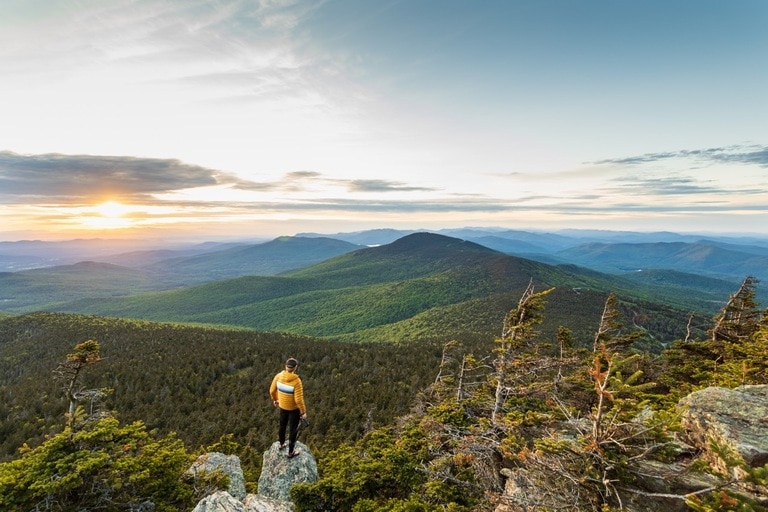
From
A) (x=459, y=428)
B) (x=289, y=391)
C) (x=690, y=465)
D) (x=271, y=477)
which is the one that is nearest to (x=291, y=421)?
(x=289, y=391)

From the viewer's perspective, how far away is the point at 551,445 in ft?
29.2

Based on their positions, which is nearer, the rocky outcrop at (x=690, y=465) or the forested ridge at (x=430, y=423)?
the rocky outcrop at (x=690, y=465)

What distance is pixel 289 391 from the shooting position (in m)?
16.7

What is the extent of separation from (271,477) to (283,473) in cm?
82

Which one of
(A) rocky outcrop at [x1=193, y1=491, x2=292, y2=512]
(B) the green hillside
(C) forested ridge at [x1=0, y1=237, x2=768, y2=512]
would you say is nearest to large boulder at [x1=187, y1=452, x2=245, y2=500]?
(C) forested ridge at [x1=0, y1=237, x2=768, y2=512]

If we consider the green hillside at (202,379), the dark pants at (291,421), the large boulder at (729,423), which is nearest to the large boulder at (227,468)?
the dark pants at (291,421)

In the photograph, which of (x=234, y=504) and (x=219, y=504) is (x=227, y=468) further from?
(x=219, y=504)

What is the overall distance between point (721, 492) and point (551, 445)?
3.22m

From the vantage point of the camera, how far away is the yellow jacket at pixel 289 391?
16703 millimetres

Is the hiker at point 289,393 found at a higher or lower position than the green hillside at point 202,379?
higher

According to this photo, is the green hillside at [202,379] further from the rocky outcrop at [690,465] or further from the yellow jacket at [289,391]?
the rocky outcrop at [690,465]

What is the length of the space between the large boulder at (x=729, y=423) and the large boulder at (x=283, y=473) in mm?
18169

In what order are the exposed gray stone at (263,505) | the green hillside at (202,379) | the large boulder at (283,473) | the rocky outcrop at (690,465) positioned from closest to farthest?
1. the rocky outcrop at (690,465)
2. the exposed gray stone at (263,505)
3. the large boulder at (283,473)
4. the green hillside at (202,379)

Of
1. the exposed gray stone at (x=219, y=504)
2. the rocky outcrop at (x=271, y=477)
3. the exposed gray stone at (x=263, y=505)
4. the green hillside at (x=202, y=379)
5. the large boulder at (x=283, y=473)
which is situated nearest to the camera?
the exposed gray stone at (x=219, y=504)
